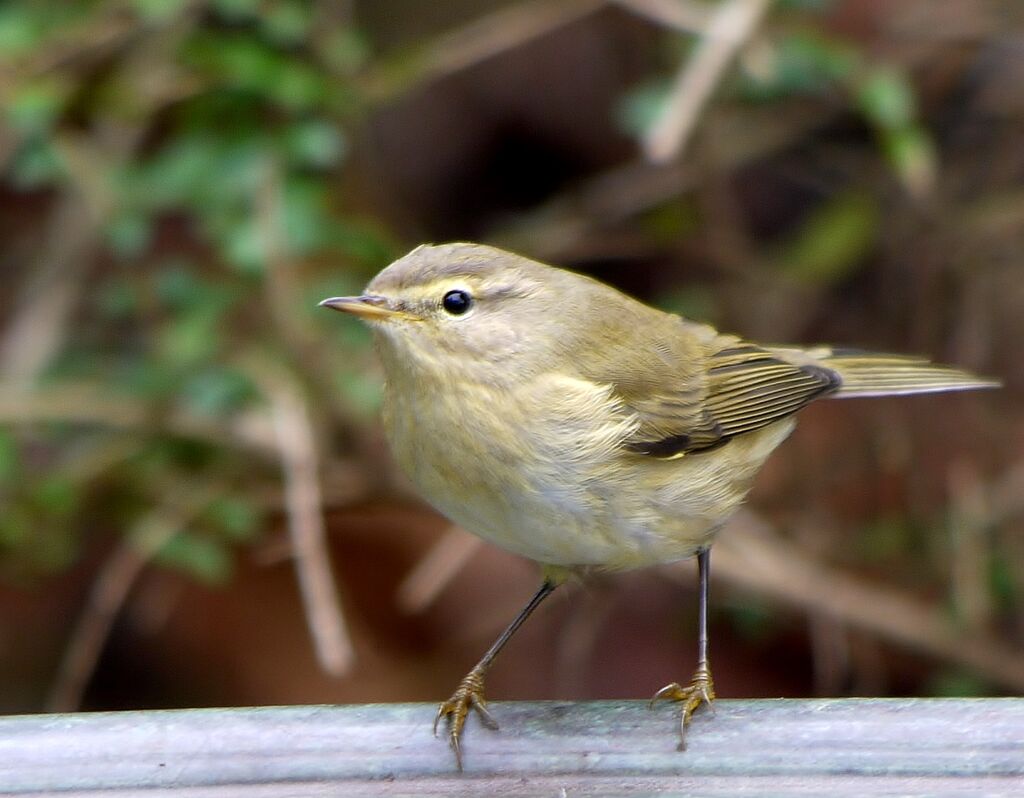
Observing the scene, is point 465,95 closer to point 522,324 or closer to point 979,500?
point 979,500

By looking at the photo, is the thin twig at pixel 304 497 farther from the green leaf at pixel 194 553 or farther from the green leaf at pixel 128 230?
the green leaf at pixel 128 230

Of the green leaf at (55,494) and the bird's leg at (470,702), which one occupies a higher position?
the bird's leg at (470,702)

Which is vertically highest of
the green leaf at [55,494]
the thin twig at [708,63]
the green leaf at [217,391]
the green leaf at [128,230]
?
the thin twig at [708,63]

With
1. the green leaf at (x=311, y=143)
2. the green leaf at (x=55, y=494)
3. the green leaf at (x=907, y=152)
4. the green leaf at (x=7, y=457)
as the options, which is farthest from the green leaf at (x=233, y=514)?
the green leaf at (x=907, y=152)

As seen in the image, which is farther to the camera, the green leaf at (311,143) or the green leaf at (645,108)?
the green leaf at (645,108)

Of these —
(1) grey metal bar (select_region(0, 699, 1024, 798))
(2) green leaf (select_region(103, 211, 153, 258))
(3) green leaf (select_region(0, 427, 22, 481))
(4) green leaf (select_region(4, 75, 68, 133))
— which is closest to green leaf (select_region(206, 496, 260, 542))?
(3) green leaf (select_region(0, 427, 22, 481))

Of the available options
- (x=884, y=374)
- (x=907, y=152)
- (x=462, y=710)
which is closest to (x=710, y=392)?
(x=884, y=374)
